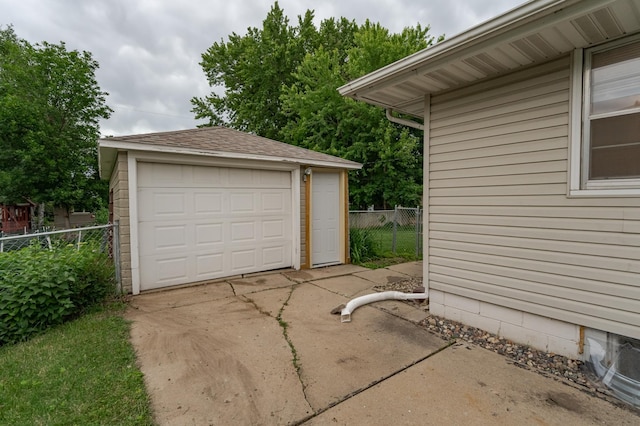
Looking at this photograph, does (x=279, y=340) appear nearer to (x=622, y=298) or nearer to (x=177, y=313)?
(x=177, y=313)

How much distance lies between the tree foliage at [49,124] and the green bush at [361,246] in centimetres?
1641

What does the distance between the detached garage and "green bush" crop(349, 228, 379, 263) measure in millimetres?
320

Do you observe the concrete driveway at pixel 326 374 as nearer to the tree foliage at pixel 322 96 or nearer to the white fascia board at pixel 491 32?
the white fascia board at pixel 491 32

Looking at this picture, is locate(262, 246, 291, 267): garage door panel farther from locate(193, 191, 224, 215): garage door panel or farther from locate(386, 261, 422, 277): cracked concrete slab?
locate(386, 261, 422, 277): cracked concrete slab

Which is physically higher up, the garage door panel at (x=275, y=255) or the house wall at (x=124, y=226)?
the house wall at (x=124, y=226)

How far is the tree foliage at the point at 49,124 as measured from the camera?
14.2 metres

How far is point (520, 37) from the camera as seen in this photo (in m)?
2.32

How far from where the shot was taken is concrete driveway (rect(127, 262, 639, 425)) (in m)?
1.91

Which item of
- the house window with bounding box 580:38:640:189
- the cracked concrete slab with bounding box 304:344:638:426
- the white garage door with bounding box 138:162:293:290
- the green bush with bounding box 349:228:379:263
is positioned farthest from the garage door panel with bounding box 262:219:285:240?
the house window with bounding box 580:38:640:189

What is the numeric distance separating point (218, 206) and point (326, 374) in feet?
12.3

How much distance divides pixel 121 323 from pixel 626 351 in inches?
194

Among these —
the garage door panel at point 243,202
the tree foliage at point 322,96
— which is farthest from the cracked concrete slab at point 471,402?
the tree foliage at point 322,96

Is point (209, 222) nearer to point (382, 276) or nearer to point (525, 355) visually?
point (382, 276)

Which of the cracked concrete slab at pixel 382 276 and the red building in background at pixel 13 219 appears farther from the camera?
the red building in background at pixel 13 219
